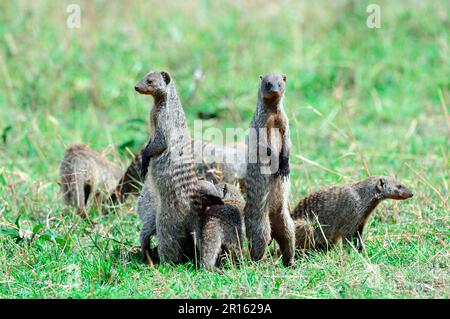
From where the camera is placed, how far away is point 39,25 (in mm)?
9461

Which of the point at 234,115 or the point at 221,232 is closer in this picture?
the point at 221,232

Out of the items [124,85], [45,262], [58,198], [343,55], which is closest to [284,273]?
[45,262]

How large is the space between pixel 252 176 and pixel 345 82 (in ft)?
14.7

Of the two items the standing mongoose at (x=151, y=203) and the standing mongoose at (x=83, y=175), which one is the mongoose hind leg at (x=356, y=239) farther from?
the standing mongoose at (x=83, y=175)

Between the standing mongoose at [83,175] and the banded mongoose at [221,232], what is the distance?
132 centimetres

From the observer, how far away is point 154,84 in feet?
15.4

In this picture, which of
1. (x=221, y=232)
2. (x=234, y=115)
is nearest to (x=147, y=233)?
(x=221, y=232)

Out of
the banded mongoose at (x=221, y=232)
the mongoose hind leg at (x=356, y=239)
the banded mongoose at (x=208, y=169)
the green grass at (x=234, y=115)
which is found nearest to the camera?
the green grass at (x=234, y=115)

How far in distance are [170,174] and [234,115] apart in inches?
128

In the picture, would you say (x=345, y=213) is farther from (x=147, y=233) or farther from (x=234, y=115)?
(x=234, y=115)

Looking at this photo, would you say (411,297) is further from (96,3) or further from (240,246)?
(96,3)

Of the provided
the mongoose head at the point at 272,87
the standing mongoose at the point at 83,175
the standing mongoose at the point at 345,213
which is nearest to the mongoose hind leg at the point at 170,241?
the standing mongoose at the point at 345,213

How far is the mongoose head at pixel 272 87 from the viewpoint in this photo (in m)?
4.44

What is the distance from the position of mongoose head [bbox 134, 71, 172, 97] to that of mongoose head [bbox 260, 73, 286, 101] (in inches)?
23.7
